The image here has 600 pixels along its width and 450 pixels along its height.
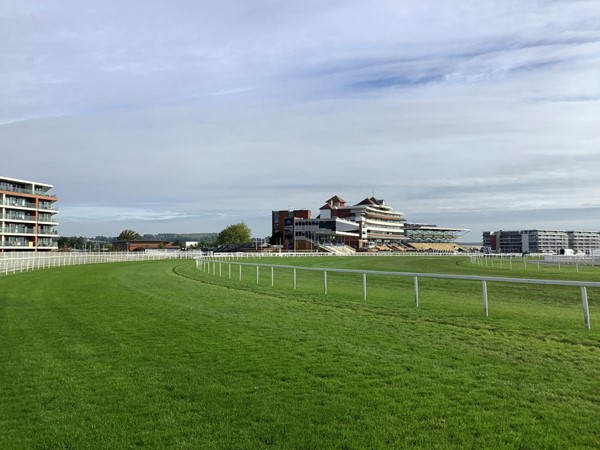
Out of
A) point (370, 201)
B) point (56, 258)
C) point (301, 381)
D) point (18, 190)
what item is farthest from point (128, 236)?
point (301, 381)

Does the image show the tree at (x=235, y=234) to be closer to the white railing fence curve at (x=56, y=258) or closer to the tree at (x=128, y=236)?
the tree at (x=128, y=236)

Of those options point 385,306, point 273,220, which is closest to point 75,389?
point 385,306

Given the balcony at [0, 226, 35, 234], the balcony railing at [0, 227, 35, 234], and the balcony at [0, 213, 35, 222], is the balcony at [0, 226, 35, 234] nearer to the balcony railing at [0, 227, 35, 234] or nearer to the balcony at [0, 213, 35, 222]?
the balcony railing at [0, 227, 35, 234]

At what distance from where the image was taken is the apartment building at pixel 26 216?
73062 mm

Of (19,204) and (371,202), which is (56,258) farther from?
(371,202)

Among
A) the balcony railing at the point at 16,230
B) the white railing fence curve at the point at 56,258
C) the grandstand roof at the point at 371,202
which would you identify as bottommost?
the white railing fence curve at the point at 56,258

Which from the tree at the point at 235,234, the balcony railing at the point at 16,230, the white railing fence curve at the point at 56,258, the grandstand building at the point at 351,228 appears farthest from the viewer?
the tree at the point at 235,234

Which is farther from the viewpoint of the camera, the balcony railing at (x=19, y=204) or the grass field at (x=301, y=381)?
the balcony railing at (x=19, y=204)

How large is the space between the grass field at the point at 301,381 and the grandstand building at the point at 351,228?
112m

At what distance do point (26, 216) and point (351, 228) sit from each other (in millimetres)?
87172

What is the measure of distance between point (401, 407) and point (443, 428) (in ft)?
2.00

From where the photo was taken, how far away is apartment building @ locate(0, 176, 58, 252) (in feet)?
240

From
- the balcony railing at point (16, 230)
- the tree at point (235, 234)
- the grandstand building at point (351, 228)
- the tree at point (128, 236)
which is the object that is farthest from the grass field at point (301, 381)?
the tree at point (128, 236)

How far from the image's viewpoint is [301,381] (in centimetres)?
611
